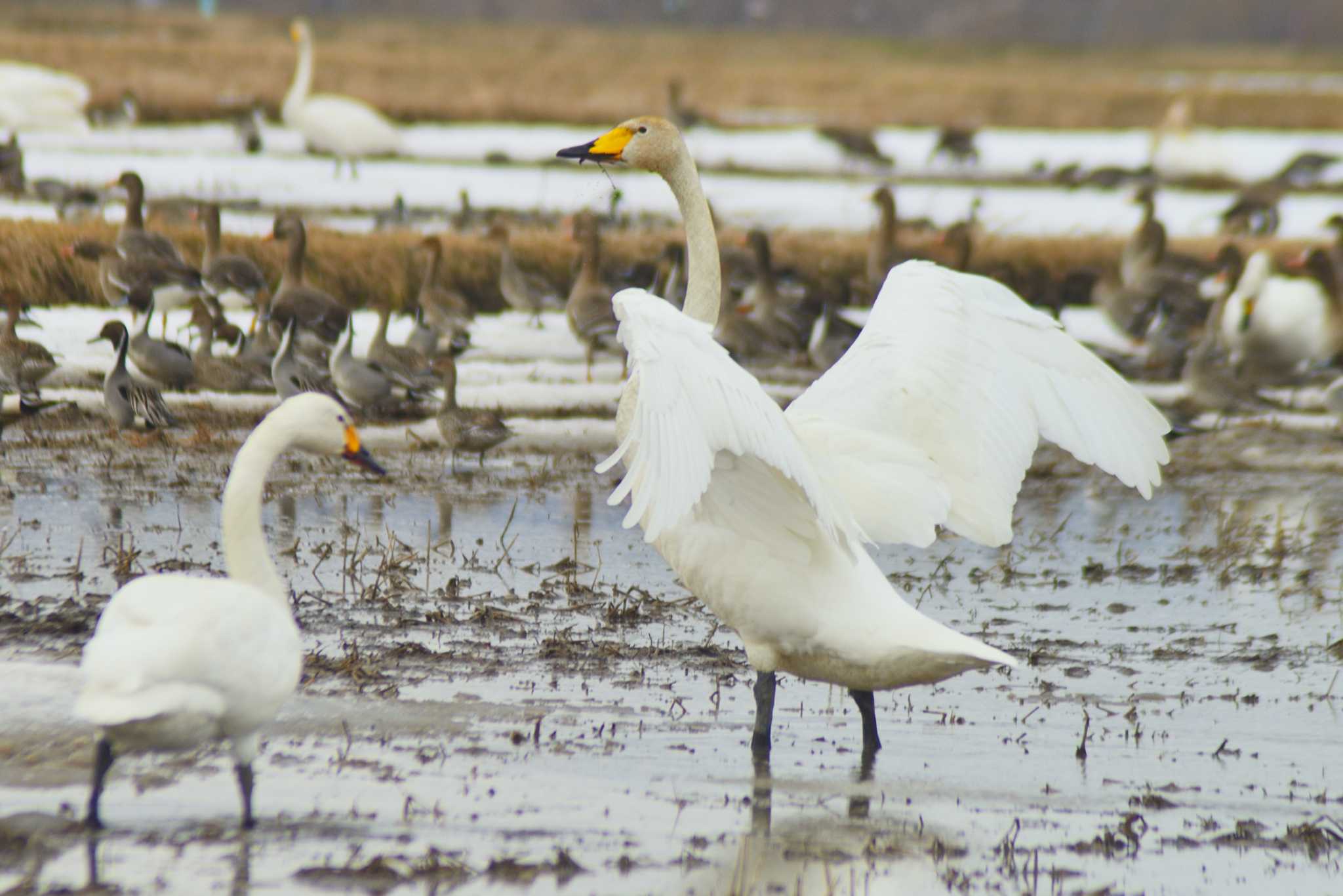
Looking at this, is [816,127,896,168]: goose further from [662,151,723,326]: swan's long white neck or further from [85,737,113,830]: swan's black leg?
[85,737,113,830]: swan's black leg

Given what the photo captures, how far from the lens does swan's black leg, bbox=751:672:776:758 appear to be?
568 cm

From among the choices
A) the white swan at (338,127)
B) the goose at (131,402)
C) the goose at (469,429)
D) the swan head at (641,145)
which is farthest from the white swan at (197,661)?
the white swan at (338,127)

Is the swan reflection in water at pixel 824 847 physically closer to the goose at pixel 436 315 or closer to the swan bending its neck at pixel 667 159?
the swan bending its neck at pixel 667 159

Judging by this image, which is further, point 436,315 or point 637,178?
point 637,178

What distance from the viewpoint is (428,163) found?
77.9ft

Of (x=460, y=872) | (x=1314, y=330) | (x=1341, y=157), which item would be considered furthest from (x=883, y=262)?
(x=1341, y=157)

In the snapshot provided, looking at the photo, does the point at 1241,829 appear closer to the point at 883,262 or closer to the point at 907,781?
the point at 907,781

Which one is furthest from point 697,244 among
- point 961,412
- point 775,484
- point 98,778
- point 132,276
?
point 132,276

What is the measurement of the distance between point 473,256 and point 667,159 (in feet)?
31.2

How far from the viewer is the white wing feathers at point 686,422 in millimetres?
4859

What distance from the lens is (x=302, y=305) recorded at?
13047mm

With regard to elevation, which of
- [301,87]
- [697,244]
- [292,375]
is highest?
[301,87]

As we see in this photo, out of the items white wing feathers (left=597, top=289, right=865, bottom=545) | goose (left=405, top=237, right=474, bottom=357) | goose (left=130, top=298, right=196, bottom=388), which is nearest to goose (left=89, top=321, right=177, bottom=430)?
goose (left=130, top=298, right=196, bottom=388)

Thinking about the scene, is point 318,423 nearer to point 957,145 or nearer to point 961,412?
point 961,412
